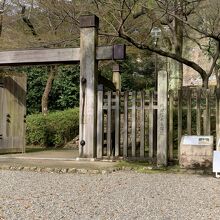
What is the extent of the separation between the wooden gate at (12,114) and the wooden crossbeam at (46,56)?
1.15 metres

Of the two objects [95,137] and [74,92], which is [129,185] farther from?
[74,92]

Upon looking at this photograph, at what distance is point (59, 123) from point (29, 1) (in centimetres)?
489

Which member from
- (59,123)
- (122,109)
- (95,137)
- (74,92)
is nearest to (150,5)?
(122,109)

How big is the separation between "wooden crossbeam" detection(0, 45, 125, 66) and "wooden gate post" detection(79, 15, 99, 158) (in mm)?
197

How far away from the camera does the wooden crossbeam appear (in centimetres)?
933

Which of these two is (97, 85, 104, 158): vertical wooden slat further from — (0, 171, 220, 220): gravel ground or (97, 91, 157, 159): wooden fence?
(0, 171, 220, 220): gravel ground

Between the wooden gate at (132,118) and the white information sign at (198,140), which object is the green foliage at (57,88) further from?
the white information sign at (198,140)

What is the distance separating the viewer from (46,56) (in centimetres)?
973

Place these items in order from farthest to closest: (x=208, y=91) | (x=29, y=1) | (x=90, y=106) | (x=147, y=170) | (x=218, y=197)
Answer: (x=29, y=1) < (x=90, y=106) < (x=208, y=91) < (x=147, y=170) < (x=218, y=197)

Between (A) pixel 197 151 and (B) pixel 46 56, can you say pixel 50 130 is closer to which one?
(B) pixel 46 56

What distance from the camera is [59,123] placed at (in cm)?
1541

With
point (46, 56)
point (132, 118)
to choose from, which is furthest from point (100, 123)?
point (46, 56)

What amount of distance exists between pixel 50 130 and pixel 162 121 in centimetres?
770

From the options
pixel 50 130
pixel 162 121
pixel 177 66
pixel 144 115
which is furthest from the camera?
pixel 50 130
